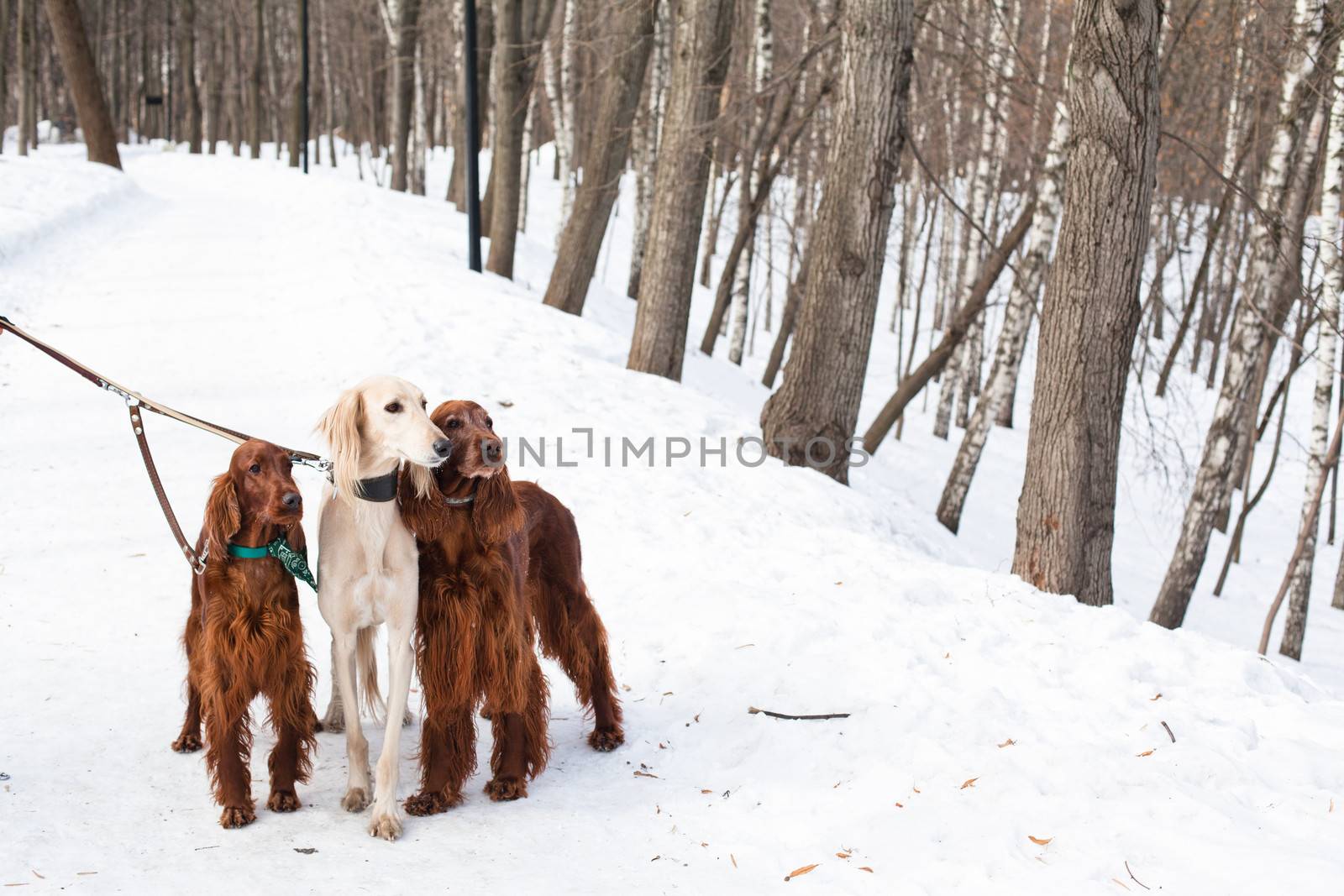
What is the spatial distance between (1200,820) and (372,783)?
295 cm

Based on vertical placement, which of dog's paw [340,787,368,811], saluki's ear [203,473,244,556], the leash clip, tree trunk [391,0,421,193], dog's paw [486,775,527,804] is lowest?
dog's paw [486,775,527,804]

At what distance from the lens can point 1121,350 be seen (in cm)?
620

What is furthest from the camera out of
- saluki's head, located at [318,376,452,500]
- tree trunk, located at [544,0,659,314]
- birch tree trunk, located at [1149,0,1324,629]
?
tree trunk, located at [544,0,659,314]

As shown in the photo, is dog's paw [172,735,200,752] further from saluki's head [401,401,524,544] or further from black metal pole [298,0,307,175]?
black metal pole [298,0,307,175]

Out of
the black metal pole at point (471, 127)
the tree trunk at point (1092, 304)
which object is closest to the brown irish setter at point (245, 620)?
the tree trunk at point (1092, 304)

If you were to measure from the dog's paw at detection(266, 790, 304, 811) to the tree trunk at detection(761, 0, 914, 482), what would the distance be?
5.47m

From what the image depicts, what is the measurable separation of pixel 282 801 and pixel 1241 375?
8680mm

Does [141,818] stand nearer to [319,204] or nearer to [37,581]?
[37,581]

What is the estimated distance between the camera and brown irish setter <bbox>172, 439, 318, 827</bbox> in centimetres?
334

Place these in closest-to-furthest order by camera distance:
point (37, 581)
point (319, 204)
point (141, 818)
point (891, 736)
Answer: point (141, 818) < point (891, 736) < point (37, 581) < point (319, 204)

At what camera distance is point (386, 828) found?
3475 mm

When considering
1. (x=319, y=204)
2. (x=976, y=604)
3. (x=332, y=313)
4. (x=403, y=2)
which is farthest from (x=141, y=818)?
(x=403, y=2)

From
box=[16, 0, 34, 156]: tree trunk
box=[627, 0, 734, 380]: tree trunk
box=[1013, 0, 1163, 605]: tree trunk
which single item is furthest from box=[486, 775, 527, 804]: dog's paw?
box=[16, 0, 34, 156]: tree trunk

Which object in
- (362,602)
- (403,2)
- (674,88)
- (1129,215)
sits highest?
(403,2)
